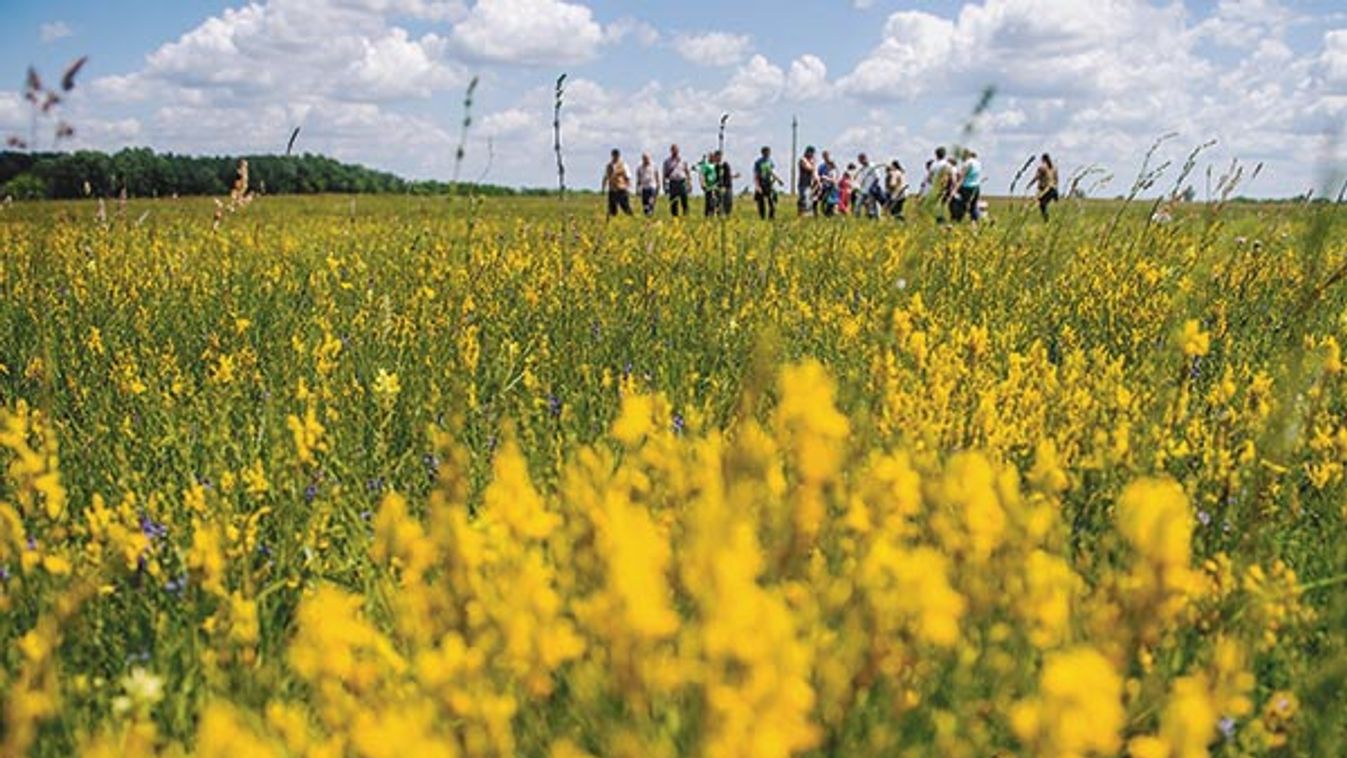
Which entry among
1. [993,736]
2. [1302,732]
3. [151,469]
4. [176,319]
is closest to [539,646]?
[993,736]

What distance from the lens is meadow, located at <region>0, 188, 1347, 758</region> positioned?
1.33 meters

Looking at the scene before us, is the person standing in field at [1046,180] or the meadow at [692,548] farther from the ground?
the person standing in field at [1046,180]

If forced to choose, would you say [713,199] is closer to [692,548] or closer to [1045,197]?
[1045,197]

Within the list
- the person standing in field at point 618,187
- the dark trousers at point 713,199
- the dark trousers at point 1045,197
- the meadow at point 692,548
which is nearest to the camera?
the meadow at point 692,548

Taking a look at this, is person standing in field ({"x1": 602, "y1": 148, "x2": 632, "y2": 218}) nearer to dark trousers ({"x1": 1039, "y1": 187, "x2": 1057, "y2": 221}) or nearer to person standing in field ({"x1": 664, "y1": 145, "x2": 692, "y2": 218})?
person standing in field ({"x1": 664, "y1": 145, "x2": 692, "y2": 218})

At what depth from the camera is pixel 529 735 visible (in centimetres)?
156

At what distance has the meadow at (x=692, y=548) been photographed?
1.33 metres

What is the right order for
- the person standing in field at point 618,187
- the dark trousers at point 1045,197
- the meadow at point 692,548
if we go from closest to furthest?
the meadow at point 692,548
the dark trousers at point 1045,197
the person standing in field at point 618,187

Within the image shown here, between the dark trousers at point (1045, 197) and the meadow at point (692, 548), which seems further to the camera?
the dark trousers at point (1045, 197)

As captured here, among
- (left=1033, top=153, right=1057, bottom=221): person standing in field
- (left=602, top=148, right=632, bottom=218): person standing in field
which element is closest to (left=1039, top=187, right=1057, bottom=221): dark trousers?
(left=1033, top=153, right=1057, bottom=221): person standing in field

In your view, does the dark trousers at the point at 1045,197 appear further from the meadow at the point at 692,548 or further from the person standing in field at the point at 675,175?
the person standing in field at the point at 675,175

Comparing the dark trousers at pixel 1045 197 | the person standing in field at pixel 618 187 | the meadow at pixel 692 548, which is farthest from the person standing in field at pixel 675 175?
the meadow at pixel 692 548

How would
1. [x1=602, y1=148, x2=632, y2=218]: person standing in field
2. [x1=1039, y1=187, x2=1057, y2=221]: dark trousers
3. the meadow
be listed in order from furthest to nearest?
1. [x1=602, y1=148, x2=632, y2=218]: person standing in field
2. [x1=1039, y1=187, x2=1057, y2=221]: dark trousers
3. the meadow

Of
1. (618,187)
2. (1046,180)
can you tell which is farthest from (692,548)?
(618,187)
